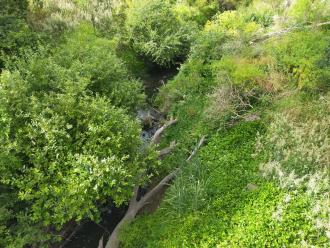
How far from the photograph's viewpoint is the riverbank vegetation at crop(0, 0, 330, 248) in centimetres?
757

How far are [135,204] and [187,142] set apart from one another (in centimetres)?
274

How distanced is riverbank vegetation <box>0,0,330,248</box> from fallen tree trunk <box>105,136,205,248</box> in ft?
0.63

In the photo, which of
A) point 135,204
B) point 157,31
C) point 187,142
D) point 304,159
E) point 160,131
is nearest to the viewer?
point 304,159

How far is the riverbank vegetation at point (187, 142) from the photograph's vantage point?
757 centimetres

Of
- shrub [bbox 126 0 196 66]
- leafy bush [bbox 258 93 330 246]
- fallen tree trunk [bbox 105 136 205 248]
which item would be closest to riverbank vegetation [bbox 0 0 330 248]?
leafy bush [bbox 258 93 330 246]

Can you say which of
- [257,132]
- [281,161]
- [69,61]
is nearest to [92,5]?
[69,61]

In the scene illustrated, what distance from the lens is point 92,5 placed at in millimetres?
18000

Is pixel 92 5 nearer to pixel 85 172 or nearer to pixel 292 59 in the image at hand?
pixel 292 59

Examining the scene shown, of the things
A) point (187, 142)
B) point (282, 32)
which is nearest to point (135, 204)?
point (187, 142)

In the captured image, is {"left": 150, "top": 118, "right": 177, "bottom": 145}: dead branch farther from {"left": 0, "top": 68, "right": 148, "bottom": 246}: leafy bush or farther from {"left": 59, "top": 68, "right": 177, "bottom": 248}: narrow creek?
{"left": 0, "top": 68, "right": 148, "bottom": 246}: leafy bush

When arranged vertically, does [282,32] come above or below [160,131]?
above

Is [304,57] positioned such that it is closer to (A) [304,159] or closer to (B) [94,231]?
(A) [304,159]

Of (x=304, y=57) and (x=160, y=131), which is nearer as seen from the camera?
(x=304, y=57)

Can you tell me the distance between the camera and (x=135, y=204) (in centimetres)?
1003
